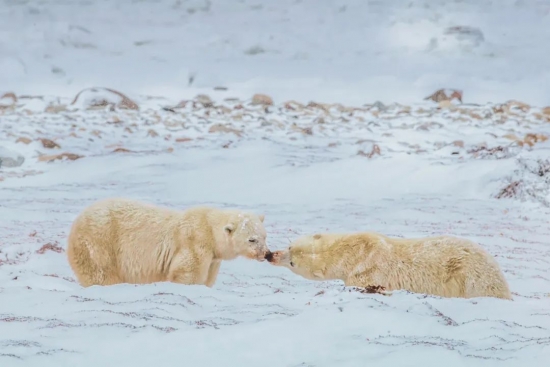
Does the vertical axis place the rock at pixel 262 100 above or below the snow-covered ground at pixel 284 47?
below

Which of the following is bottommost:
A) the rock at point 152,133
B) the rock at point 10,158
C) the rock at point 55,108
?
the rock at point 10,158

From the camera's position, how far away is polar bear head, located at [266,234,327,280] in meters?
2.87

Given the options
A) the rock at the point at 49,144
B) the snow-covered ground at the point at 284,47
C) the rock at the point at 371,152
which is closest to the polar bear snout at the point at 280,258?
the rock at the point at 371,152

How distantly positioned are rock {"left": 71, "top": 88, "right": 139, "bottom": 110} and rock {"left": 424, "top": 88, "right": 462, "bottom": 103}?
2087mm

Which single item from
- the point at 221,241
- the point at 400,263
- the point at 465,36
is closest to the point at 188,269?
the point at 221,241

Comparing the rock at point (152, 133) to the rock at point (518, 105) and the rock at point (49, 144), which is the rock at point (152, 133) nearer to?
the rock at point (49, 144)

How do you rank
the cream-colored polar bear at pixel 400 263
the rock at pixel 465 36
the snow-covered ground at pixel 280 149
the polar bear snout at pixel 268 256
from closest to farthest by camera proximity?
the snow-covered ground at pixel 280 149 < the cream-colored polar bear at pixel 400 263 < the polar bear snout at pixel 268 256 < the rock at pixel 465 36

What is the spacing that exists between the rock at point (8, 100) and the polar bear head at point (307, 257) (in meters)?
2.61

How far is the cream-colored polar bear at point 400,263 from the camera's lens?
8.16 ft

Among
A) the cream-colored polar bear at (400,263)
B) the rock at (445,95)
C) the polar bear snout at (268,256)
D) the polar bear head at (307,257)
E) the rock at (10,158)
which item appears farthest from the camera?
the rock at (445,95)

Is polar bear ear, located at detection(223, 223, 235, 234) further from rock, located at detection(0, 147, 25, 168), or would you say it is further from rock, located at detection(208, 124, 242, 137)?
rock, located at detection(0, 147, 25, 168)

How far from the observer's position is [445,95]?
13.8 ft

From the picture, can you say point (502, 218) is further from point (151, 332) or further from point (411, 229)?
point (151, 332)

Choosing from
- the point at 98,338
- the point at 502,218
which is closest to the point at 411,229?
the point at 502,218
